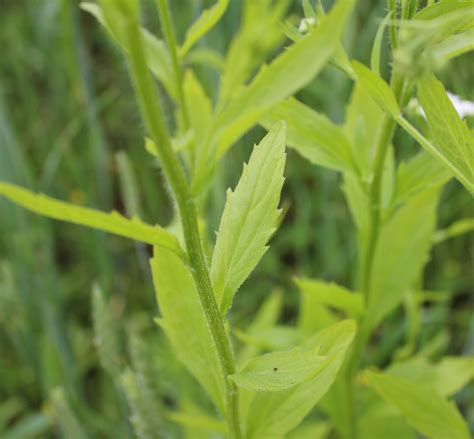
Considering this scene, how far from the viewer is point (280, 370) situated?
0.61 metres

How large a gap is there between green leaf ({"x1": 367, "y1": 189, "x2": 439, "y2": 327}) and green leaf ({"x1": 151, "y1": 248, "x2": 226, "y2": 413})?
0.31 metres

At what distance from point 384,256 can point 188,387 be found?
52 cm

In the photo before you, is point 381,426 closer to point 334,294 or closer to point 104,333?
point 334,294

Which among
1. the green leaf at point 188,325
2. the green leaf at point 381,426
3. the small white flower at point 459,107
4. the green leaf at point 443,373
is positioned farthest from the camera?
the green leaf at point 381,426

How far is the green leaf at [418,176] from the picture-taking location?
78 centimetres

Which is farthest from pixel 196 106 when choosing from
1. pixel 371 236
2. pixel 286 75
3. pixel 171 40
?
pixel 286 75

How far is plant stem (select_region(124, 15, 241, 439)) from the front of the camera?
1.40 ft

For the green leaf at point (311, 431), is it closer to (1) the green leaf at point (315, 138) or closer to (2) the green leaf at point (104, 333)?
(2) the green leaf at point (104, 333)

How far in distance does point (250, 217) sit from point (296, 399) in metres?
0.23

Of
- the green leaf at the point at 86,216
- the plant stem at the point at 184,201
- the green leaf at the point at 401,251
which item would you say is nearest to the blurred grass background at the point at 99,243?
the green leaf at the point at 401,251

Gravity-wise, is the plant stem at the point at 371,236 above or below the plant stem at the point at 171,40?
below

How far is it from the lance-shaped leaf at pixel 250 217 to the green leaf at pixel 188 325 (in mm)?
101

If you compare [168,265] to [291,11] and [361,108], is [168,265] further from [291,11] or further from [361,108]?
[291,11]

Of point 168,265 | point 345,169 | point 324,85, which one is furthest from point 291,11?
point 168,265
